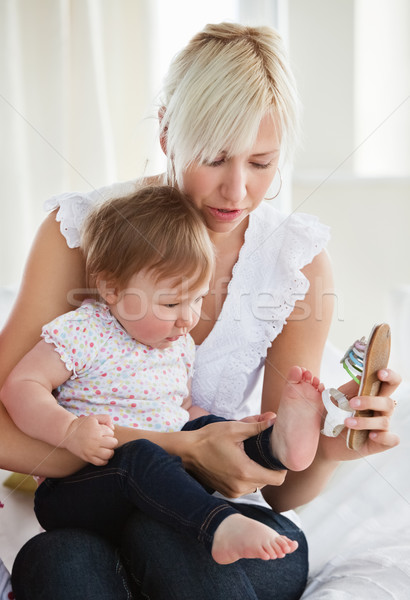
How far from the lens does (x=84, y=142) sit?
2684 mm

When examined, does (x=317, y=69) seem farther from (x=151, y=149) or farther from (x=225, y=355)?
(x=225, y=355)

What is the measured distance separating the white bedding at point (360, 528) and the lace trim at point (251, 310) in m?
0.28

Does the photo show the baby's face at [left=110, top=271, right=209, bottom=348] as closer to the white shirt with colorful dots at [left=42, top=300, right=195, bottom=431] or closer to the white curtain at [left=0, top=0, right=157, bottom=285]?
the white shirt with colorful dots at [left=42, top=300, right=195, bottom=431]

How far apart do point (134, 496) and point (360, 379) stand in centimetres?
38

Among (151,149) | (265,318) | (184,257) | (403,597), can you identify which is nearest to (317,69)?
(151,149)

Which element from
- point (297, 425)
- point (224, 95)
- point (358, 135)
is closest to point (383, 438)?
point (297, 425)

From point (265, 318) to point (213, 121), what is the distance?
0.42m

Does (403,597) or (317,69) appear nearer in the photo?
(403,597)

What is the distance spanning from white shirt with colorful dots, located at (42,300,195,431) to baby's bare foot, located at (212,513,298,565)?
0.33 metres

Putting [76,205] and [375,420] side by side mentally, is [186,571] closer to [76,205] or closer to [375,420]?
[375,420]

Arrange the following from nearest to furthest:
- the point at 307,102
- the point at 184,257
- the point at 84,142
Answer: the point at 184,257 → the point at 84,142 → the point at 307,102

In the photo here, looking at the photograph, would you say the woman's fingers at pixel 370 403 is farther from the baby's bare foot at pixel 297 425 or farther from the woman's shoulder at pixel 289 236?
the woman's shoulder at pixel 289 236

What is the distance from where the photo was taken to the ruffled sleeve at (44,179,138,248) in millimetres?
1346

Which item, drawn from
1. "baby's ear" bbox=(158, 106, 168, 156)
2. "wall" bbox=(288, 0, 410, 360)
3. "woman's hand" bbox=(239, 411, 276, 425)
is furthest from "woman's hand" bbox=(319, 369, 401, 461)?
"wall" bbox=(288, 0, 410, 360)
